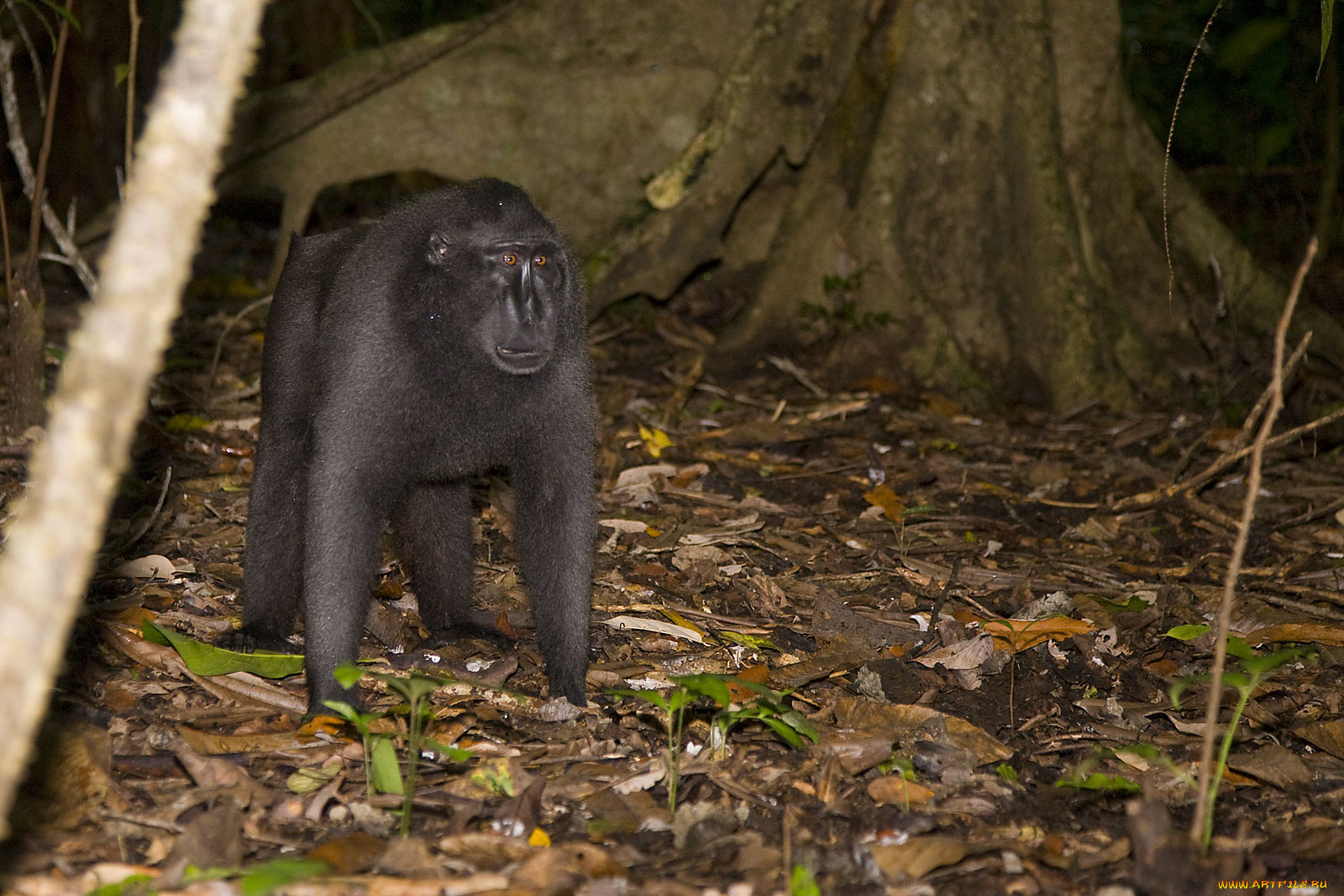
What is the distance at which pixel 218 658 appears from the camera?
395 cm

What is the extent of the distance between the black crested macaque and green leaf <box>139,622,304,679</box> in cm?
25

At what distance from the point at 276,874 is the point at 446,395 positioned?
1821mm

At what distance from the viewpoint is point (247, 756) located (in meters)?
3.44

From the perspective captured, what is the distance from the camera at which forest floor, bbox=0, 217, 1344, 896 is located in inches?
116

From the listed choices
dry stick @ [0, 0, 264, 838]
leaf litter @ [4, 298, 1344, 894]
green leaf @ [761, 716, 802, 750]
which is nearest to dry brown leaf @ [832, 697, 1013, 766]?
leaf litter @ [4, 298, 1344, 894]

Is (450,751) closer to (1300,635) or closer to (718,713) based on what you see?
(718,713)

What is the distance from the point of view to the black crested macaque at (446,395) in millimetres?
3828

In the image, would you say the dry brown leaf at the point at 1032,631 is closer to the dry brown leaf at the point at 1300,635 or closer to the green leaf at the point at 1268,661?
the dry brown leaf at the point at 1300,635

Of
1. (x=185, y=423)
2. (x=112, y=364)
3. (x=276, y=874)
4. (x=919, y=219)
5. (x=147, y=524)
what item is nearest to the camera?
(x=112, y=364)

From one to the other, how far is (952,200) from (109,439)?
6067 mm

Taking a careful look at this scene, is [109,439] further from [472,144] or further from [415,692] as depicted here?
[472,144]

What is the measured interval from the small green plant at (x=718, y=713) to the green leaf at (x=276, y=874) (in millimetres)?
971

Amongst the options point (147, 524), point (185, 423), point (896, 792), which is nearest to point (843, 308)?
point (185, 423)

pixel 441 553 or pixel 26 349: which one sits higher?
pixel 26 349
